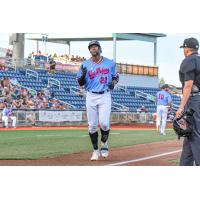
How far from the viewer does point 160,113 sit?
60.8ft

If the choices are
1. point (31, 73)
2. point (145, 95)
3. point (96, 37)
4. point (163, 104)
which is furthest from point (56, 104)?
point (163, 104)

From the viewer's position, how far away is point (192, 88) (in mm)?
6961

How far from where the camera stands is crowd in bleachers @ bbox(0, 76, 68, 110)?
24.0m

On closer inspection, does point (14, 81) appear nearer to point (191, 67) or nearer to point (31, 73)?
point (31, 73)

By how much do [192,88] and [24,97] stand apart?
1895 cm

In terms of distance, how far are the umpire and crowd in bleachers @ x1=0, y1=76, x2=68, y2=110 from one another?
55.2 ft

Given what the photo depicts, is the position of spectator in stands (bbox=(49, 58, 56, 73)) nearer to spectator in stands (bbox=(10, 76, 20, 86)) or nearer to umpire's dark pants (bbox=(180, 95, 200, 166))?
spectator in stands (bbox=(10, 76, 20, 86))

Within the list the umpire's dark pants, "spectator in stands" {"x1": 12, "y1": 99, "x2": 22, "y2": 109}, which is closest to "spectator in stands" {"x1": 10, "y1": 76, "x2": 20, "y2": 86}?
"spectator in stands" {"x1": 12, "y1": 99, "x2": 22, "y2": 109}

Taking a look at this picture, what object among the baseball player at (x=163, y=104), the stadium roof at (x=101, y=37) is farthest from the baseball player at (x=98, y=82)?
the baseball player at (x=163, y=104)

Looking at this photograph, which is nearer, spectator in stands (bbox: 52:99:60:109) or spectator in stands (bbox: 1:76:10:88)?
spectator in stands (bbox: 1:76:10:88)

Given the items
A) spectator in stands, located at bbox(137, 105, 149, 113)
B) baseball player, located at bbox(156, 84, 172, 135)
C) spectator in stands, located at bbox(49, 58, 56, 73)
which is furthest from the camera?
spectator in stands, located at bbox(137, 105, 149, 113)

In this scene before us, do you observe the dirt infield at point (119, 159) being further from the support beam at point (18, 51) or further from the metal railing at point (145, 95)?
the metal railing at point (145, 95)
